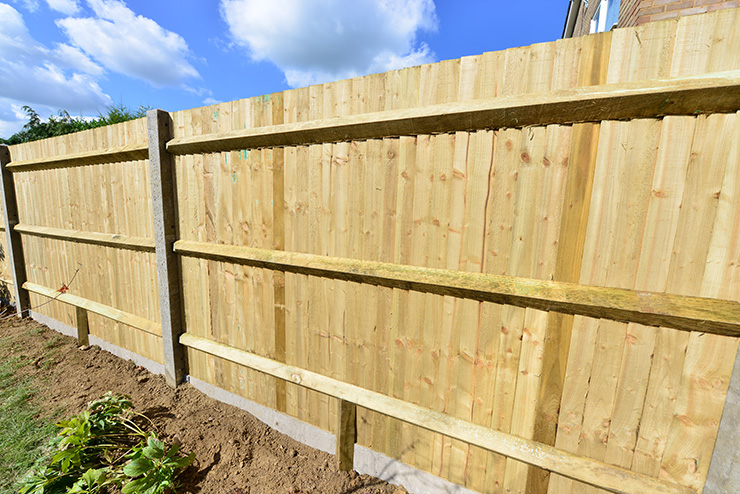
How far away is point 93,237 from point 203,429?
300 cm

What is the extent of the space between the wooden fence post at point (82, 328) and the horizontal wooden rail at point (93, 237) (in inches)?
41.9

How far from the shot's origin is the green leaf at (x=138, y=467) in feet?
7.30

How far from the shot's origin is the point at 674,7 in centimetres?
285

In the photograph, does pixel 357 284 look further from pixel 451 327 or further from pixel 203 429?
pixel 203 429

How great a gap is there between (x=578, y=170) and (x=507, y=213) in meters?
0.41

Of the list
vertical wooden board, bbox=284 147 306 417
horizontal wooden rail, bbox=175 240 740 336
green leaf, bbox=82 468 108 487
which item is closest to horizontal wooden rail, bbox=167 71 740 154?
vertical wooden board, bbox=284 147 306 417

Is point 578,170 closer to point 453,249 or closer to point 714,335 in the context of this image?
point 453,249

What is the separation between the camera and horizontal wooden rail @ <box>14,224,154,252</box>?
11.6 ft

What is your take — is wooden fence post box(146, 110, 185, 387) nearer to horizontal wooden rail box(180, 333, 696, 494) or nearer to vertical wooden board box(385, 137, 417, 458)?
horizontal wooden rail box(180, 333, 696, 494)

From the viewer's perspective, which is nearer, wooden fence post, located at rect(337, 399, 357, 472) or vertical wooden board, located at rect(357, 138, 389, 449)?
vertical wooden board, located at rect(357, 138, 389, 449)

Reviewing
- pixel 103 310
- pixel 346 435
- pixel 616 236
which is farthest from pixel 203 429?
pixel 616 236

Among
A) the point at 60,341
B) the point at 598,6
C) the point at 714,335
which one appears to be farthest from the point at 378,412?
the point at 598,6

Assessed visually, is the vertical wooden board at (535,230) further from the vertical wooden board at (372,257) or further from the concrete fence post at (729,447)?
the vertical wooden board at (372,257)

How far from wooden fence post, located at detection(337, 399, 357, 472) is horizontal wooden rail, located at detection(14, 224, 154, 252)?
2.74 m
